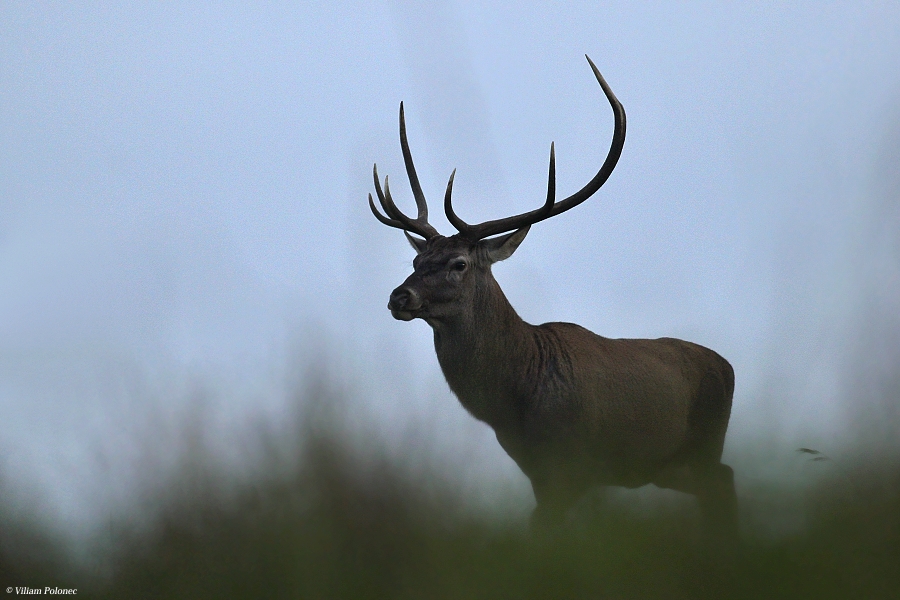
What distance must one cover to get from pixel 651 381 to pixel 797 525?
14.6 feet

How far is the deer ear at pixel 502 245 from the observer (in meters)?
6.34

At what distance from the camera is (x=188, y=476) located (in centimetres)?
235

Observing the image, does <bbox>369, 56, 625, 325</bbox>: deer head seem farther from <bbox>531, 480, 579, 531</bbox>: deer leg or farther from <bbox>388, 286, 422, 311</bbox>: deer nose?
<bbox>531, 480, 579, 531</bbox>: deer leg

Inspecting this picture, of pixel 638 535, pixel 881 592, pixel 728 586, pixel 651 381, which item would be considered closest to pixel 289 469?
pixel 638 535

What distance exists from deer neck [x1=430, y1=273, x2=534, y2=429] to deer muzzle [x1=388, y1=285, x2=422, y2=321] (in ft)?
1.05

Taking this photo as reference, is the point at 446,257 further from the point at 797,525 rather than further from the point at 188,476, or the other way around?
the point at 797,525

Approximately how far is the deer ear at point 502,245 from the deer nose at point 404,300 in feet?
2.81

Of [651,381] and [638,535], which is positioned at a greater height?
[638,535]

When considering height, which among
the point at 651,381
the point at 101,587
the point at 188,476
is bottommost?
the point at 651,381

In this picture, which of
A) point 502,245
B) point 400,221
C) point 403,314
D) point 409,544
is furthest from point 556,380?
point 409,544

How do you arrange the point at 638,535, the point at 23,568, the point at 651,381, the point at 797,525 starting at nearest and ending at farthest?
the point at 797,525 → the point at 638,535 → the point at 23,568 → the point at 651,381

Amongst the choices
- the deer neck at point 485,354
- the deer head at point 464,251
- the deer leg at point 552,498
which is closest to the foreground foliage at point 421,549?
the deer leg at point 552,498

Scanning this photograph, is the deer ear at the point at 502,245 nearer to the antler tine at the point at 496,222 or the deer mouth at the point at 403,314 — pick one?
the antler tine at the point at 496,222

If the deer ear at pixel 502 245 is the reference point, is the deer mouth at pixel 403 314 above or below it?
below
